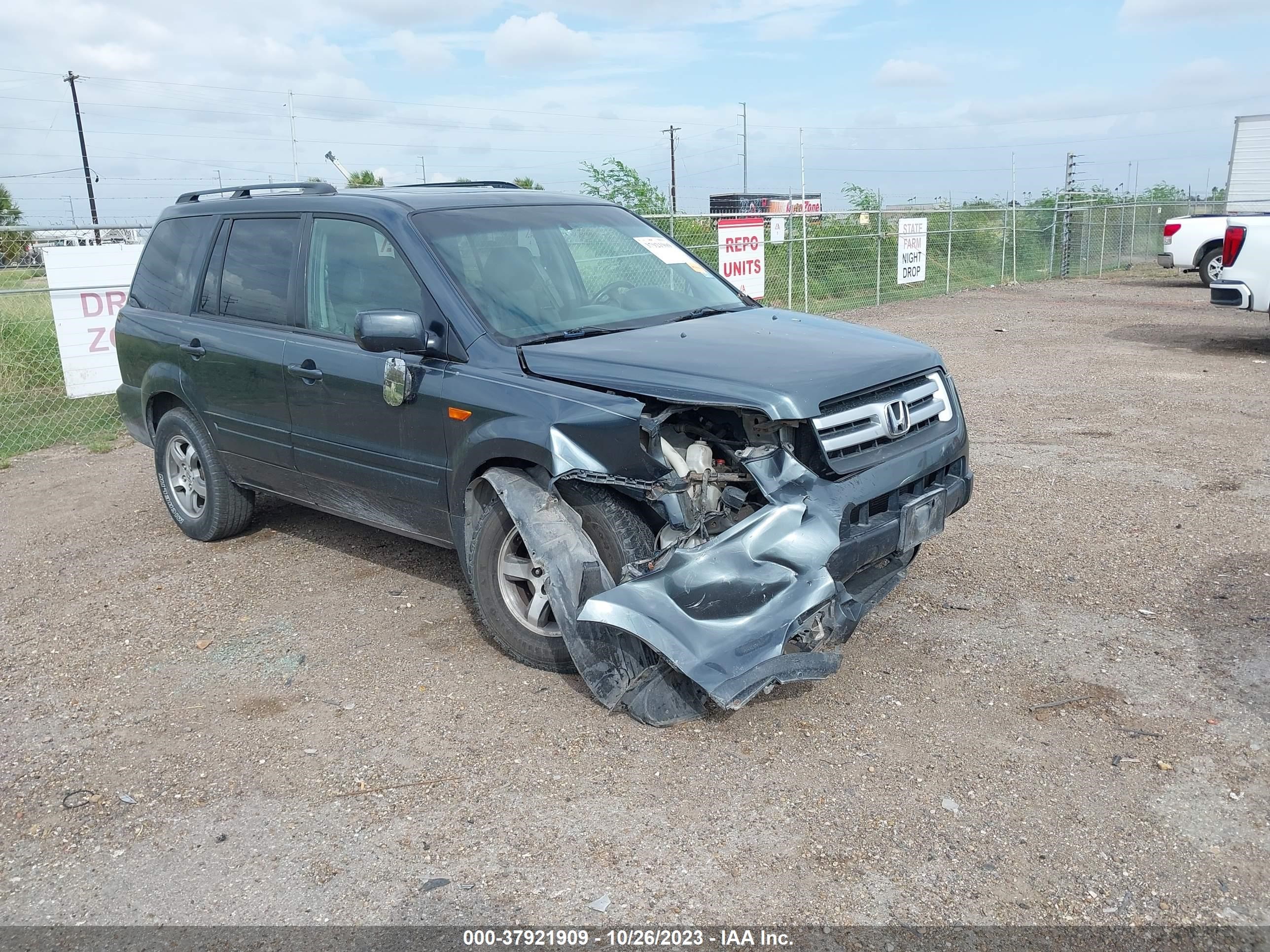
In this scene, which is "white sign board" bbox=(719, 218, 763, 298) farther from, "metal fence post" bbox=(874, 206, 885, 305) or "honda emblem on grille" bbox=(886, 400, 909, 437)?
"honda emblem on grille" bbox=(886, 400, 909, 437)

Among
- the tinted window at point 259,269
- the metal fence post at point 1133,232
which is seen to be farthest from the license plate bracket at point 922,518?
the metal fence post at point 1133,232

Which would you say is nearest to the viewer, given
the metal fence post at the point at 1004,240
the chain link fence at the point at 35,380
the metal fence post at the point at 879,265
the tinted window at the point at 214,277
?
the tinted window at the point at 214,277

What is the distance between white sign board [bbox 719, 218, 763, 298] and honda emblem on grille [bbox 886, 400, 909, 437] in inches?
440

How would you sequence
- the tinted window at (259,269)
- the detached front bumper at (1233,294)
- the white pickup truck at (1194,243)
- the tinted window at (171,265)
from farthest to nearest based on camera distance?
the white pickup truck at (1194,243)
the detached front bumper at (1233,294)
the tinted window at (171,265)
the tinted window at (259,269)

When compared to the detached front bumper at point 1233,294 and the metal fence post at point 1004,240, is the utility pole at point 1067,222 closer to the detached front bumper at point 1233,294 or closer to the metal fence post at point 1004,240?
the metal fence post at point 1004,240

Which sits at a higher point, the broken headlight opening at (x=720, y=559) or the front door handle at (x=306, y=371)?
the front door handle at (x=306, y=371)

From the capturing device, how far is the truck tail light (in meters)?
12.2

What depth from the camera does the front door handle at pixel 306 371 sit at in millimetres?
4996

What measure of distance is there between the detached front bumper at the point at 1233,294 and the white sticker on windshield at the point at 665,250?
9363 millimetres

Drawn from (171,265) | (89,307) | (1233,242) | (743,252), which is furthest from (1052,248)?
(171,265)

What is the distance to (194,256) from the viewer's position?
19.5 ft

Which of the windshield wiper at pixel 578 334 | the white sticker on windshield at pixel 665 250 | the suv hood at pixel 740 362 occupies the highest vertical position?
the white sticker on windshield at pixel 665 250

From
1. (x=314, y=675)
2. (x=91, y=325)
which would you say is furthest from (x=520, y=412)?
(x=91, y=325)

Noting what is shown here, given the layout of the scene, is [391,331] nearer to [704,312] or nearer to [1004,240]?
[704,312]
